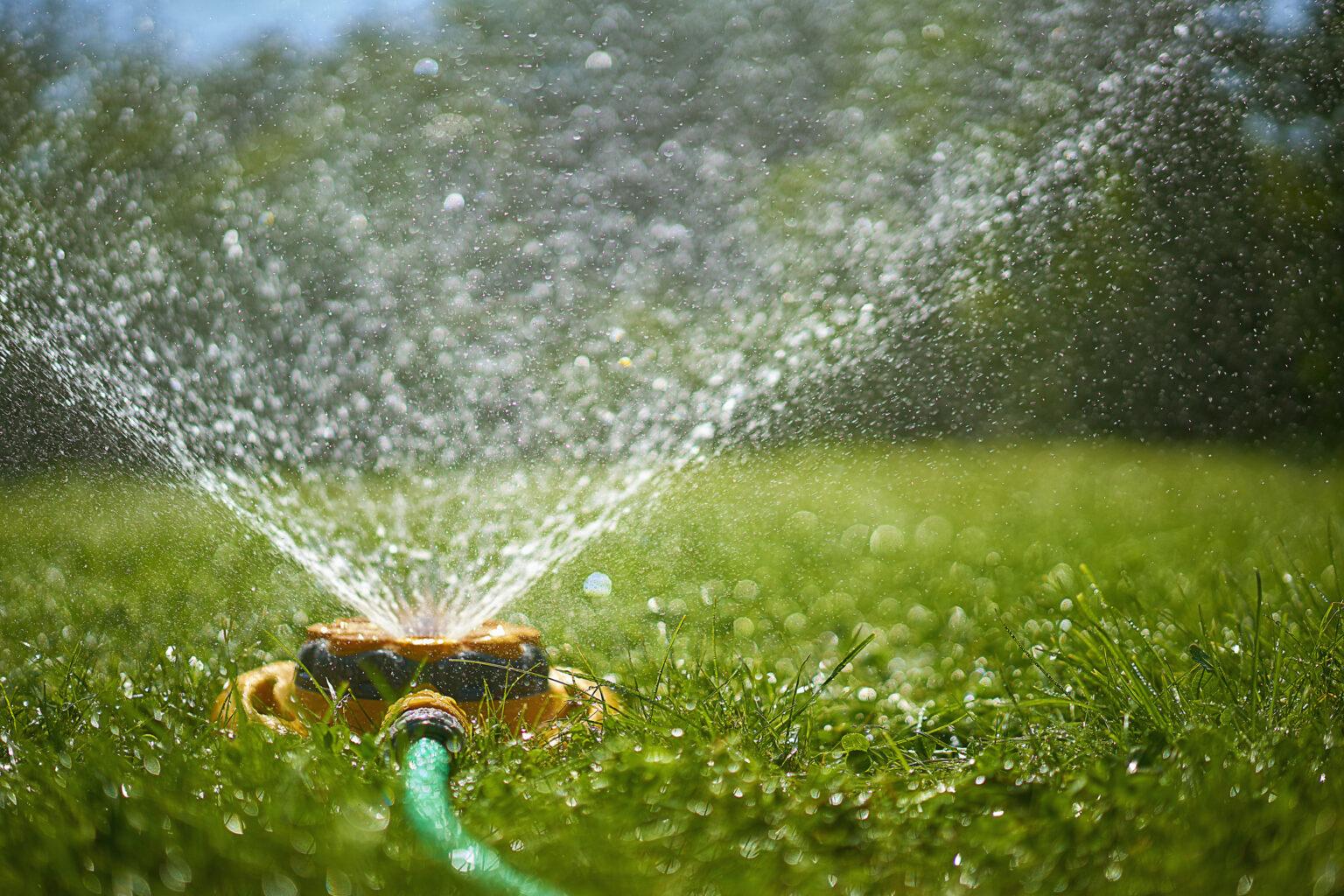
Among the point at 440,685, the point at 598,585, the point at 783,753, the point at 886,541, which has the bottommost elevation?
the point at 886,541

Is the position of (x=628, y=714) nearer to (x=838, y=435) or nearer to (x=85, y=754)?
(x=85, y=754)

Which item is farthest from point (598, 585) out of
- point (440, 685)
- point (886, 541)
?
point (440, 685)

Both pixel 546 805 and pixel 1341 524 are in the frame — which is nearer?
pixel 546 805

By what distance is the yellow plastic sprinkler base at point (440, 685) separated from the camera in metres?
1.79

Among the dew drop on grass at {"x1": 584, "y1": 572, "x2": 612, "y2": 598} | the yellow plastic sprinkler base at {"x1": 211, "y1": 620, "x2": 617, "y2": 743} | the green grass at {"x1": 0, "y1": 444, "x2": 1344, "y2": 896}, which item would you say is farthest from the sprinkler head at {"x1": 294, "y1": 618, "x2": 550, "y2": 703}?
the dew drop on grass at {"x1": 584, "y1": 572, "x2": 612, "y2": 598}

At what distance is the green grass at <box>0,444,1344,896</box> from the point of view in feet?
4.05

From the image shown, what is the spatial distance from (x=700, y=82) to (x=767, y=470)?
91.9 inches

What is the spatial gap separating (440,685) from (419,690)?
0.16 ft

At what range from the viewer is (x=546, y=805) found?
1.43m

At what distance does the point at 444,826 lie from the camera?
4.41ft

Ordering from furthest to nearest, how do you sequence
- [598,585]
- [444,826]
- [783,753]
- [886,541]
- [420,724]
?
[886,541] → [598,585] → [783,753] → [420,724] → [444,826]

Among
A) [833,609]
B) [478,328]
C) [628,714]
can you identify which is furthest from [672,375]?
[628,714]

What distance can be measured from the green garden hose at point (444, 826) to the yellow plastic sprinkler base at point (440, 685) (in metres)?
0.17

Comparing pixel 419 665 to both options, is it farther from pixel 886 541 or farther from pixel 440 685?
pixel 886 541
